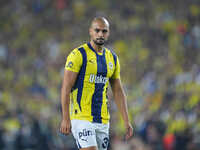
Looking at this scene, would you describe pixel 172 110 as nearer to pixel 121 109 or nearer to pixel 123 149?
pixel 123 149

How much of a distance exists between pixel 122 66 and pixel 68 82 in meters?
6.15

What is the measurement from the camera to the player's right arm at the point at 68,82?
3.81m

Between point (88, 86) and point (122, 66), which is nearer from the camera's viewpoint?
point (88, 86)

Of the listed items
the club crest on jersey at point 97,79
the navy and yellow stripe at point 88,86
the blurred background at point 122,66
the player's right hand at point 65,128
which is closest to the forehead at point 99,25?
the navy and yellow stripe at point 88,86

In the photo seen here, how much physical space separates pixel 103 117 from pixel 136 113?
5.04m

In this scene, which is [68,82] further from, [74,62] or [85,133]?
[85,133]

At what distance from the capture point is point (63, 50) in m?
11.0

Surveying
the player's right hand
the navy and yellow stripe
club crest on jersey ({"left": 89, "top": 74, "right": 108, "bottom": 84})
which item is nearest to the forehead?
the navy and yellow stripe

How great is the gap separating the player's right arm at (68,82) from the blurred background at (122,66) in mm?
4578

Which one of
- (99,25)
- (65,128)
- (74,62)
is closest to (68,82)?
(74,62)

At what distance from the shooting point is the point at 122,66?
9.95m

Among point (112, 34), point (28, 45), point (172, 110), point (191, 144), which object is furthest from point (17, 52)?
point (191, 144)

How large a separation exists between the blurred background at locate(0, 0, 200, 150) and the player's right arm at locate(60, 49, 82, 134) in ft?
15.0

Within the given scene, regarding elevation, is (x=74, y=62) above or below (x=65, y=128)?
above
